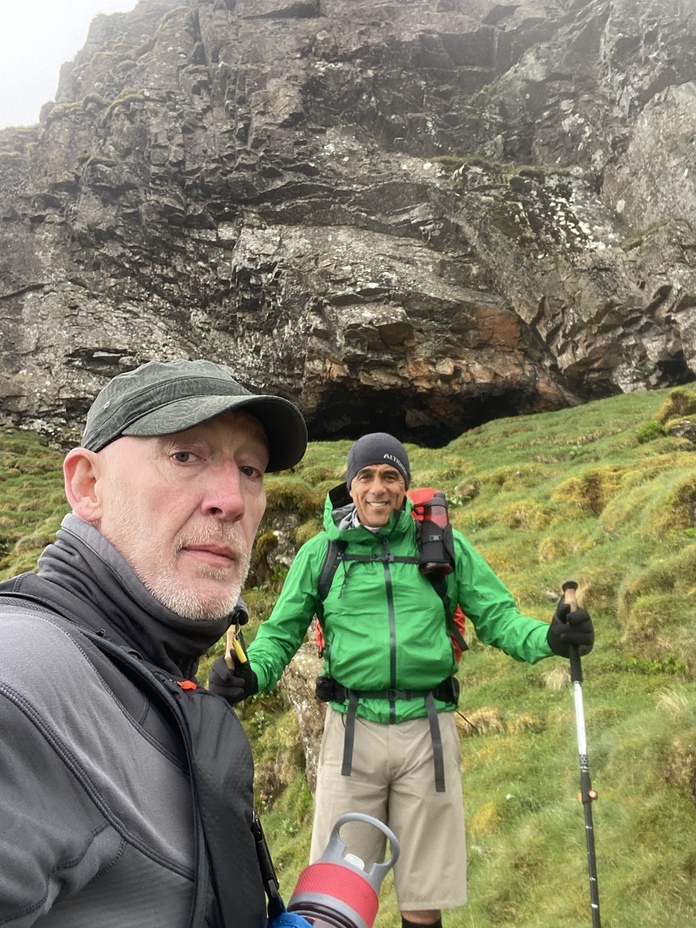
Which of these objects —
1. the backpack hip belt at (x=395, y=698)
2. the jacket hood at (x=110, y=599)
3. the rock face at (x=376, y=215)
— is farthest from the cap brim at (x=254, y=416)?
the rock face at (x=376, y=215)

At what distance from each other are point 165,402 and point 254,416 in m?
0.42

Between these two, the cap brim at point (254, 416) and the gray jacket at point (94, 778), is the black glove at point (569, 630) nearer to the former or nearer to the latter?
the cap brim at point (254, 416)

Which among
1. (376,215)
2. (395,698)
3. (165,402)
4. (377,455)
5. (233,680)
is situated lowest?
(395,698)

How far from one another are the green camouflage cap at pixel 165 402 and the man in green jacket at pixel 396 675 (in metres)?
2.41

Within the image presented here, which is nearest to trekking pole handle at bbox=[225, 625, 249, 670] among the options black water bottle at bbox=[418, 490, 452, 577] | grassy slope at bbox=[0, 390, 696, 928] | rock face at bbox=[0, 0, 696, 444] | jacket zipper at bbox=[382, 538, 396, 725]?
jacket zipper at bbox=[382, 538, 396, 725]

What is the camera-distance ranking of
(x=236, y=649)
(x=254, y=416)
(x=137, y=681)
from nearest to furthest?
(x=137, y=681)
(x=254, y=416)
(x=236, y=649)

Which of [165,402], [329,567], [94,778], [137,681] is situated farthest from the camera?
[329,567]

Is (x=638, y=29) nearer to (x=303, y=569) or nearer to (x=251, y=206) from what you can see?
(x=251, y=206)

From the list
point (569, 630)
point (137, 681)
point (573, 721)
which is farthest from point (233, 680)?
point (573, 721)

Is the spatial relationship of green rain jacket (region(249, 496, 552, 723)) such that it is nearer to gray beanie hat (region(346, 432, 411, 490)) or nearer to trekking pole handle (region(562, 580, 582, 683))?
trekking pole handle (region(562, 580, 582, 683))

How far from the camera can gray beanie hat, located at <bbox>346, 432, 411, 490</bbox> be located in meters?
5.05

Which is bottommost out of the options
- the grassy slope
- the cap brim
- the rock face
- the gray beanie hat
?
the grassy slope

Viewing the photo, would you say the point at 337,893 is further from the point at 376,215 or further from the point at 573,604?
the point at 376,215

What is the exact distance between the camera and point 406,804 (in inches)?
173
